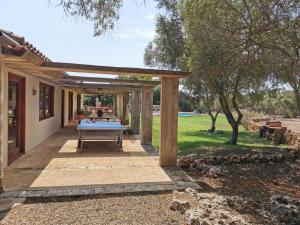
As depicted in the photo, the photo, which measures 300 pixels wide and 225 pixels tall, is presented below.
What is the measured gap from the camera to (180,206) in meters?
5.39

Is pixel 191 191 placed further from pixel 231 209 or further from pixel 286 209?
pixel 286 209

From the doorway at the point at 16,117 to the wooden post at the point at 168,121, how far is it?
4.51 metres

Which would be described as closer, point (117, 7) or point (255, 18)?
point (117, 7)

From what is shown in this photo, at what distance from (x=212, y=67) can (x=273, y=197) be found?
14.3 ft

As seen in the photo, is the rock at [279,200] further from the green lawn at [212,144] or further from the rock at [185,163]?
the green lawn at [212,144]

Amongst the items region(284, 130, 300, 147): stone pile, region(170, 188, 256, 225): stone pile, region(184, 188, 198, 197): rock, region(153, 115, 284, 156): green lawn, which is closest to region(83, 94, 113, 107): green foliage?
region(153, 115, 284, 156): green lawn

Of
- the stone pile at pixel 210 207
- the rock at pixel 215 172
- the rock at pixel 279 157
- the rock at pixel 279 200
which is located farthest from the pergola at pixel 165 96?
the rock at pixel 279 157

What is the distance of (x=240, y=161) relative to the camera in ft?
33.2

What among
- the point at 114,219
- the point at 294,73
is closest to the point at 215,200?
the point at 114,219

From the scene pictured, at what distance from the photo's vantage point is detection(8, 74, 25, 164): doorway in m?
9.16

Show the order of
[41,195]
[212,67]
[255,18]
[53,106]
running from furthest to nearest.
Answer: [53,106], [212,67], [255,18], [41,195]

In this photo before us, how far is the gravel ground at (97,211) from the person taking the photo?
486 cm

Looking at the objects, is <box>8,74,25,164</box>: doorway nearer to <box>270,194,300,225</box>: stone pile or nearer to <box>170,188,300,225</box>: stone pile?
<box>170,188,300,225</box>: stone pile

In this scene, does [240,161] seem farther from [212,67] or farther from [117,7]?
[117,7]
